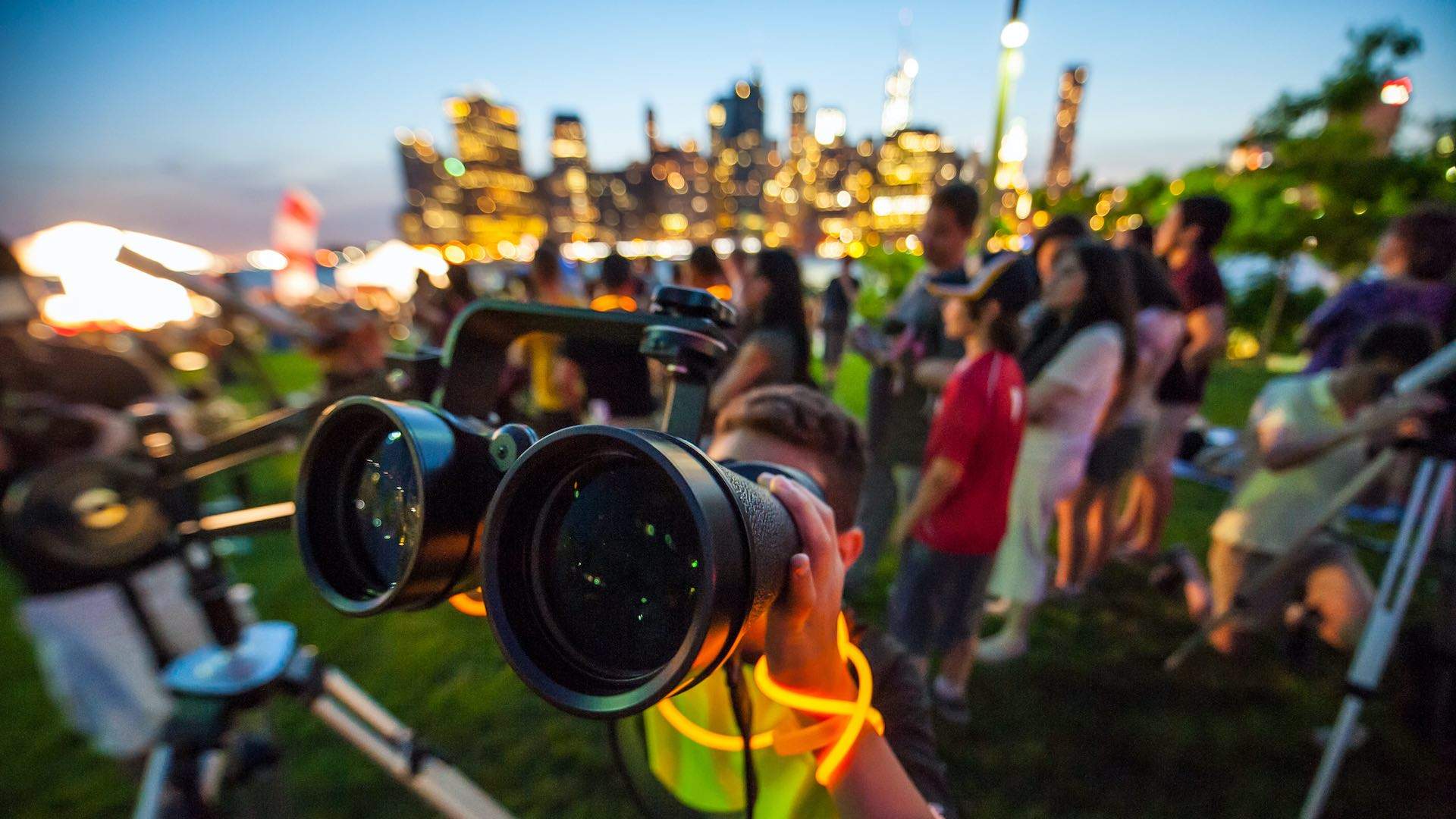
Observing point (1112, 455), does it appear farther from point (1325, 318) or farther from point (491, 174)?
A: point (491, 174)

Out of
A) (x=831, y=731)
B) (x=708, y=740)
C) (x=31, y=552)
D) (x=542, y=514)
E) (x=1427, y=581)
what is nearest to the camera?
(x=542, y=514)

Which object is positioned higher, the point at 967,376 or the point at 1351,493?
the point at 967,376

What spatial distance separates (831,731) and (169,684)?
1352 millimetres

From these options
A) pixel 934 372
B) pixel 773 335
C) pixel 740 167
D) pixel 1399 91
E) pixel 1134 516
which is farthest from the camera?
pixel 740 167

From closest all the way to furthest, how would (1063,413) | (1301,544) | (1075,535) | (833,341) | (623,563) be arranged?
1. (623,563)
2. (1301,544)
3. (1063,413)
4. (1075,535)
5. (833,341)

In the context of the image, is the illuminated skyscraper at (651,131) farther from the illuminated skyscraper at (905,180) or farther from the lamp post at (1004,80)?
the lamp post at (1004,80)

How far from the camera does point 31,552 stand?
194 cm

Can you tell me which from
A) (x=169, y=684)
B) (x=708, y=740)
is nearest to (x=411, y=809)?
(x=169, y=684)

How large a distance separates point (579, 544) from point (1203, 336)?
14.3 ft

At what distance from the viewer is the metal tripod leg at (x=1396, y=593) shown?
1755 millimetres

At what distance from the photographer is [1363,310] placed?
3.24 m

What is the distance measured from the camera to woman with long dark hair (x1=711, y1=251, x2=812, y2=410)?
2.59 m

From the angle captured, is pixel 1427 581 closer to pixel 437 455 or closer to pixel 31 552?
pixel 437 455

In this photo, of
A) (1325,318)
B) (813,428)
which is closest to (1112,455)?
(1325,318)
